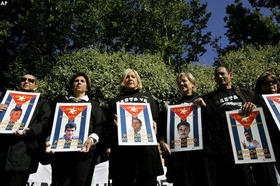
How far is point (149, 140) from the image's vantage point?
242 centimetres

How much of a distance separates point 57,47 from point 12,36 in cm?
437

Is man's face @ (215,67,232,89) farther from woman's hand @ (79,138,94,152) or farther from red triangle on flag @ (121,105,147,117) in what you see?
woman's hand @ (79,138,94,152)

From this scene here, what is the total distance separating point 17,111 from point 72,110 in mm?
724

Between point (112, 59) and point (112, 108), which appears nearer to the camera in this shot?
point (112, 108)

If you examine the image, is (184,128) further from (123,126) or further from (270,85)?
(270,85)

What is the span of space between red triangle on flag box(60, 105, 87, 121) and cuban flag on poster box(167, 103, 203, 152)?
120 cm

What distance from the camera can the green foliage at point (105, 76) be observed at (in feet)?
29.6

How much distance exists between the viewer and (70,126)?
2.56 meters

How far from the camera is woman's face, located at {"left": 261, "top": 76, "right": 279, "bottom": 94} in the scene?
3.07m

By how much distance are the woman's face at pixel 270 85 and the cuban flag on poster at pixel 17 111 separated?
342 centimetres

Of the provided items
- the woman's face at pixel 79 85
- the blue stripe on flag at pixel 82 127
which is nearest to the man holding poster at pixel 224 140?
the blue stripe on flag at pixel 82 127

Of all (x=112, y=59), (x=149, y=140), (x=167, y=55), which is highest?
(x=167, y=55)

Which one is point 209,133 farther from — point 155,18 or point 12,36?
point 12,36

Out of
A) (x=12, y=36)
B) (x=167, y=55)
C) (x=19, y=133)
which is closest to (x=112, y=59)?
(x=167, y=55)
